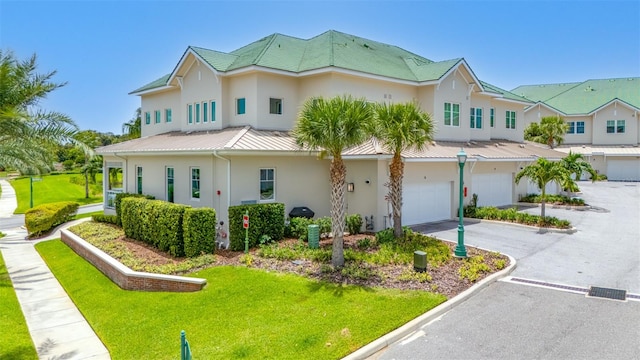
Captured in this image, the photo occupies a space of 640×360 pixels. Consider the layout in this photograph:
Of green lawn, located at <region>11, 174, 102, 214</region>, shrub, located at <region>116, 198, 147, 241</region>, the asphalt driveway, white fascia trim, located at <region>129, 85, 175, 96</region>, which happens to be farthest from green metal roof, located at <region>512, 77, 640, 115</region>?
green lawn, located at <region>11, 174, 102, 214</region>

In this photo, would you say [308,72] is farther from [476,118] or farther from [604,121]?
[604,121]

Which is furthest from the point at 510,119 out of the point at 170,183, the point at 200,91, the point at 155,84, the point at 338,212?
the point at 155,84

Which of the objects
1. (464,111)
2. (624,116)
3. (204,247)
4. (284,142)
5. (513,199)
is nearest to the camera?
(204,247)

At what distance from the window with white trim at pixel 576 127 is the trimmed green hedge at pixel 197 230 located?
46976mm

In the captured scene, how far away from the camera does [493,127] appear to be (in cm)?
3080

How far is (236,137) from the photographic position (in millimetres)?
18531

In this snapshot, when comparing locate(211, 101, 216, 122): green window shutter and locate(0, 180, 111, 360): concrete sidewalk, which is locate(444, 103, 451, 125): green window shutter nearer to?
locate(211, 101, 216, 122): green window shutter

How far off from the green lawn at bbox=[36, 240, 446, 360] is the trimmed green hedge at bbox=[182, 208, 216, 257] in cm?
182

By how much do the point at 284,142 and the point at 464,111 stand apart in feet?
40.8

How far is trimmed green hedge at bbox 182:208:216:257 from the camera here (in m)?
15.2

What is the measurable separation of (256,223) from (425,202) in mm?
9577

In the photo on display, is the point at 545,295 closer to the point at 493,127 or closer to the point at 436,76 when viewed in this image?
the point at 436,76

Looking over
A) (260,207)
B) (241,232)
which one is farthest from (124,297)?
(260,207)

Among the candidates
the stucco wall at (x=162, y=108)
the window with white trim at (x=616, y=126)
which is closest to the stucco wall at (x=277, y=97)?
the stucco wall at (x=162, y=108)
